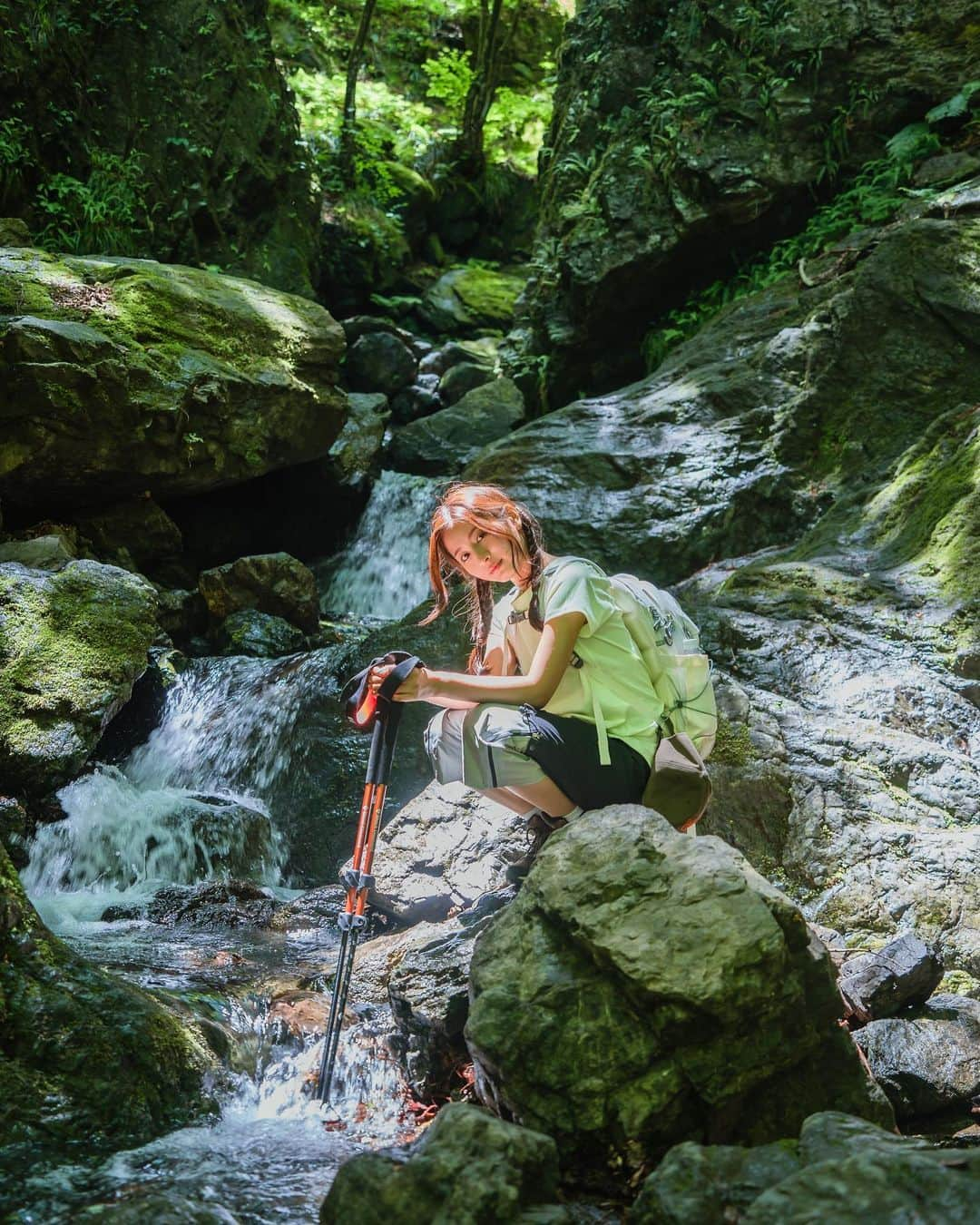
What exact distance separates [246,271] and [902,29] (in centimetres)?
848

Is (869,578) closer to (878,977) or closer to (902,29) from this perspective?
(878,977)

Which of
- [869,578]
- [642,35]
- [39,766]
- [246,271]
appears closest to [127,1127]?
[39,766]

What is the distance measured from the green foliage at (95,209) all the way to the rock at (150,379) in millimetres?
1964

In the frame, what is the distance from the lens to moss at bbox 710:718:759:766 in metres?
4.22

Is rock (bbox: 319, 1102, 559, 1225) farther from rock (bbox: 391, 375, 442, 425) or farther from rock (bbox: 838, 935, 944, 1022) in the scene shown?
rock (bbox: 391, 375, 442, 425)

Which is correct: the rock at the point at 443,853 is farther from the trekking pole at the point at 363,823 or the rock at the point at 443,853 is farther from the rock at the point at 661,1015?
the rock at the point at 661,1015

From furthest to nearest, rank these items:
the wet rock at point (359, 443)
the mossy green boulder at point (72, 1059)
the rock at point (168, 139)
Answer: the wet rock at point (359, 443) < the rock at point (168, 139) < the mossy green boulder at point (72, 1059)

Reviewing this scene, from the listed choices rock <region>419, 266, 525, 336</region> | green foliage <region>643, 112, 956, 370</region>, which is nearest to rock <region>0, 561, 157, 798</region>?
green foliage <region>643, 112, 956, 370</region>

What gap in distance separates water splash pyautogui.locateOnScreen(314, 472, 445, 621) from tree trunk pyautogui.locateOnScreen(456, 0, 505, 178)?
10221 mm

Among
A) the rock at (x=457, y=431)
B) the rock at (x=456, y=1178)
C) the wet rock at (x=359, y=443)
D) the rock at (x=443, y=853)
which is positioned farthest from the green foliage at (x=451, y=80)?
the rock at (x=456, y=1178)

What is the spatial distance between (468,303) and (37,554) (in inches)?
442

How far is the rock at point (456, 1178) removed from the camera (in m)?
1.81

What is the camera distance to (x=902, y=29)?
1006 centimetres

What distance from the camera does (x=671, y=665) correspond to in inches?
125
